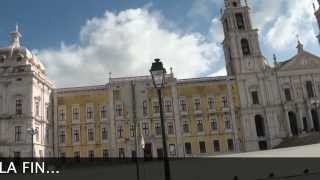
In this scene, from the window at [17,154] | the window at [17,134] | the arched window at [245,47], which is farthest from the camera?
the arched window at [245,47]

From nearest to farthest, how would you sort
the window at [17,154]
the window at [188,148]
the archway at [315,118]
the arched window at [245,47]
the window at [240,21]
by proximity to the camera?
the window at [17,154], the archway at [315,118], the window at [188,148], the arched window at [245,47], the window at [240,21]

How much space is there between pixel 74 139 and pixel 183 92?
1535 centimetres

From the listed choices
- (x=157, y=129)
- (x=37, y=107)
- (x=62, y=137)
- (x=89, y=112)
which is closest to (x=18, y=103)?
(x=37, y=107)

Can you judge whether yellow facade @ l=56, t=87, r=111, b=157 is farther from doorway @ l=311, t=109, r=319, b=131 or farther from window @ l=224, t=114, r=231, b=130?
doorway @ l=311, t=109, r=319, b=131

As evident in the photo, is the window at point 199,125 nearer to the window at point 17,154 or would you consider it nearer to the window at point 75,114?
the window at point 75,114

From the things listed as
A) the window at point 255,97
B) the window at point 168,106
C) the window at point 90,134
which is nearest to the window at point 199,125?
the window at point 168,106

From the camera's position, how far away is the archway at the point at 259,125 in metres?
47.1

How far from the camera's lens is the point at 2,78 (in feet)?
141

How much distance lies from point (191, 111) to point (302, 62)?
54.1 ft

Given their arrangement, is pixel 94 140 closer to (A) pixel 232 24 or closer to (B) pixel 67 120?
(B) pixel 67 120

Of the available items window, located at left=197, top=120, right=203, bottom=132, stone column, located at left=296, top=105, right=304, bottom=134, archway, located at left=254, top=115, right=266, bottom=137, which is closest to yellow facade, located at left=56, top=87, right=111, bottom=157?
window, located at left=197, top=120, right=203, bottom=132

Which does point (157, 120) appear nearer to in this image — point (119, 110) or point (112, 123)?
point (119, 110)

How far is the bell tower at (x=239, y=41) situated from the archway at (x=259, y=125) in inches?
Result: 253

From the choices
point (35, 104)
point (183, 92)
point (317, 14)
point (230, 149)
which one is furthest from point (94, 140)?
point (317, 14)
